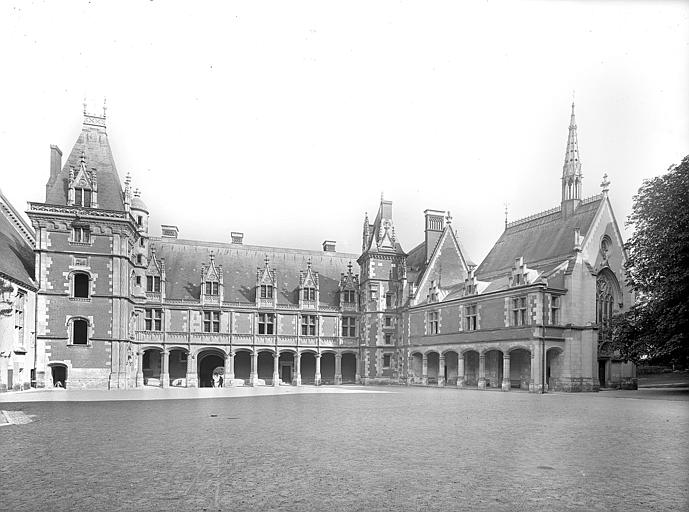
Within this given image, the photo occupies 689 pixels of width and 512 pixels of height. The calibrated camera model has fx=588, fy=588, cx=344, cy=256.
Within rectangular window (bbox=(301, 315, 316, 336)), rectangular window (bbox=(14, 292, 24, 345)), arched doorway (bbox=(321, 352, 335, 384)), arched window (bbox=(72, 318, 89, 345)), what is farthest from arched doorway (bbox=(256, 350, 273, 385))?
rectangular window (bbox=(14, 292, 24, 345))

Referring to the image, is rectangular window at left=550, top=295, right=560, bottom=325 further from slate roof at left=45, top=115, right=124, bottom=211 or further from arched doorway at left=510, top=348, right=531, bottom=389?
slate roof at left=45, top=115, right=124, bottom=211

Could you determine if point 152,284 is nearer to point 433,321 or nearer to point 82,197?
point 82,197

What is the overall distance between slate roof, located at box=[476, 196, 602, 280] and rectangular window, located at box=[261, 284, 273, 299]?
1693 cm

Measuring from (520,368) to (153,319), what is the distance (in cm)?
2634

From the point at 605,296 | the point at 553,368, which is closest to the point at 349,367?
the point at 553,368

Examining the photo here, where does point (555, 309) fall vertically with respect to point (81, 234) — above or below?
below

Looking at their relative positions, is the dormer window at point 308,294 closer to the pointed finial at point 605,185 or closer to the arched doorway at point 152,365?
the arched doorway at point 152,365

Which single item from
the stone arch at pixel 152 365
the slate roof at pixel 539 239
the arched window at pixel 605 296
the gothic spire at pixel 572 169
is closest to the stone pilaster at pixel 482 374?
the arched window at pixel 605 296

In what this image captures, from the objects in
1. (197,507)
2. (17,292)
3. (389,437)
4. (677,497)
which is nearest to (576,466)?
(677,497)

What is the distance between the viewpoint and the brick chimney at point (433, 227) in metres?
48.9

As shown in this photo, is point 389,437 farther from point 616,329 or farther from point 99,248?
point 99,248

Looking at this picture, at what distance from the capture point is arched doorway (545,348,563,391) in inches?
1316

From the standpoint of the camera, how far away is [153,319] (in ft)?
144

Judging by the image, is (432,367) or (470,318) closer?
(470,318)
